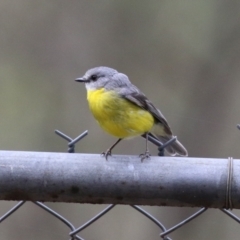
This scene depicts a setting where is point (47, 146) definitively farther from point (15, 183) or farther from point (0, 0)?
point (15, 183)

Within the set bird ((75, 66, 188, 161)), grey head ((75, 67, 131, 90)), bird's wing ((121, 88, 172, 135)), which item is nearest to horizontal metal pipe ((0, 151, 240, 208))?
bird ((75, 66, 188, 161))

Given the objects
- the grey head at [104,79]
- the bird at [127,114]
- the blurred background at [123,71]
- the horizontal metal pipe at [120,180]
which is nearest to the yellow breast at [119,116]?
the bird at [127,114]

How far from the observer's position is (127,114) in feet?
12.6

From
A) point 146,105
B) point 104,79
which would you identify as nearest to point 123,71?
point 104,79

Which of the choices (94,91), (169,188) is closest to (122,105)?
(94,91)

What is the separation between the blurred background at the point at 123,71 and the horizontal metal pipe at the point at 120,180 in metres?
5.99

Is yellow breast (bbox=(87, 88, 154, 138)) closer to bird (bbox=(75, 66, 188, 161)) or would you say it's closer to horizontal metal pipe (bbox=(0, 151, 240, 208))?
bird (bbox=(75, 66, 188, 161))

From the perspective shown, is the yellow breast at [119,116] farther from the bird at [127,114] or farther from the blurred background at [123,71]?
the blurred background at [123,71]

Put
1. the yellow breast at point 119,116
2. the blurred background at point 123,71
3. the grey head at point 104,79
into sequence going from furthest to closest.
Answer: the blurred background at point 123,71 → the grey head at point 104,79 → the yellow breast at point 119,116

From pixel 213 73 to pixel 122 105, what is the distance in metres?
4.75

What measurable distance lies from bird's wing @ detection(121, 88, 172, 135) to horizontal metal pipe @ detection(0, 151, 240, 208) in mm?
1431

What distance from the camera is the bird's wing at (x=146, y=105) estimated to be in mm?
3855

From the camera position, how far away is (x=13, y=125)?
33.3 ft

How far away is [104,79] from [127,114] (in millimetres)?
467
